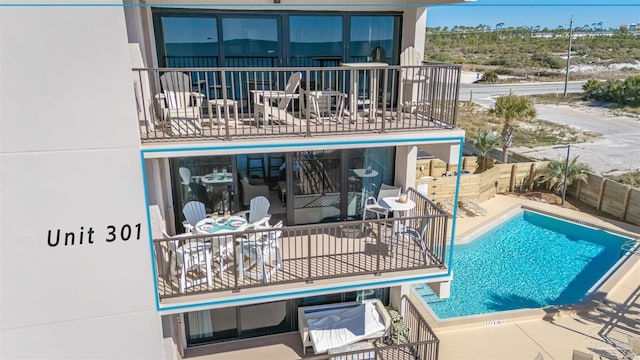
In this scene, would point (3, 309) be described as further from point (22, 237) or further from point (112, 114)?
point (112, 114)

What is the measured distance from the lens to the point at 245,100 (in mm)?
9172

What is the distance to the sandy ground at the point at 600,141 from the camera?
30047 millimetres

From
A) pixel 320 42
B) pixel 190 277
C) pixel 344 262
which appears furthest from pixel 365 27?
pixel 190 277

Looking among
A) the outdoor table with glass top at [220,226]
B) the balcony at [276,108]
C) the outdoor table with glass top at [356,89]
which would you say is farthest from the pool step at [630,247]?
the outdoor table with glass top at [220,226]

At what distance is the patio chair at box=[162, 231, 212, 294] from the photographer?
7387 mm

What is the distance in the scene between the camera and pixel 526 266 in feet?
56.2

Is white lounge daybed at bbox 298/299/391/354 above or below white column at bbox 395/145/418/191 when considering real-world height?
below

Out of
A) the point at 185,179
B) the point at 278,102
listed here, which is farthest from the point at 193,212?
the point at 278,102

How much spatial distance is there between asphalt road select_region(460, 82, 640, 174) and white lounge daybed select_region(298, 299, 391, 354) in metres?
21.8

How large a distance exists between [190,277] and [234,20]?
15.8 ft

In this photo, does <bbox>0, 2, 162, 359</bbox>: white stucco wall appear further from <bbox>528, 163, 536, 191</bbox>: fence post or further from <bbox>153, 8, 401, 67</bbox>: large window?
<bbox>528, 163, 536, 191</bbox>: fence post

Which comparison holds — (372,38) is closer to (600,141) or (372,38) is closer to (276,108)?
(276,108)

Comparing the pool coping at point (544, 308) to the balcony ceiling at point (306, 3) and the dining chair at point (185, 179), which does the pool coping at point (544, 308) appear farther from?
the balcony ceiling at point (306, 3)

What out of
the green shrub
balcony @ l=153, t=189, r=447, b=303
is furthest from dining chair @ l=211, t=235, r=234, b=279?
the green shrub
